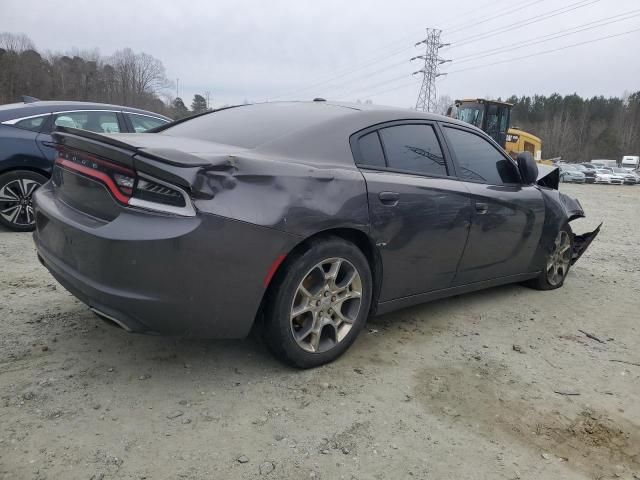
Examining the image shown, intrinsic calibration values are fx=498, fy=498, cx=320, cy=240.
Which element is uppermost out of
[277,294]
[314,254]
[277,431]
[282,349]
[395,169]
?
[395,169]

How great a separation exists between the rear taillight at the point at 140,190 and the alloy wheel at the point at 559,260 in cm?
366

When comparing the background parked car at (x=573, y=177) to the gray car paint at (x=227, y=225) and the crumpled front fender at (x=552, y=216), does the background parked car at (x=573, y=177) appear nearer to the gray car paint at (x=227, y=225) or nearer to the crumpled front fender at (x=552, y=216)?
the crumpled front fender at (x=552, y=216)

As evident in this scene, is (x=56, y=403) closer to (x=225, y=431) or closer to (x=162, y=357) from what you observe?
(x=162, y=357)

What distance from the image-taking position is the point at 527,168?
4.20 m

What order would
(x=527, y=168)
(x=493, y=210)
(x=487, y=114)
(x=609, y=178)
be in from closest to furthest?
1. (x=493, y=210)
2. (x=527, y=168)
3. (x=487, y=114)
4. (x=609, y=178)

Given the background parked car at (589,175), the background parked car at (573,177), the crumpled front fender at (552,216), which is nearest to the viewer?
the crumpled front fender at (552,216)

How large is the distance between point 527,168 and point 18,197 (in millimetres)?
5300

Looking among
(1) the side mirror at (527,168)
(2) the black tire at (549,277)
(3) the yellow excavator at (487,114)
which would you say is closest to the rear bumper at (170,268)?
(1) the side mirror at (527,168)

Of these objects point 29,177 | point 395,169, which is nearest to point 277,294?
point 395,169

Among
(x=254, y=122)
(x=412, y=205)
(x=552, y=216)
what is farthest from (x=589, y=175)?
(x=254, y=122)

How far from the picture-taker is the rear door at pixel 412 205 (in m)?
2.98

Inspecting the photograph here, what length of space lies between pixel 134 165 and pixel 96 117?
4.41 m

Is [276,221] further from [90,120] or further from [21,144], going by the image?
[90,120]

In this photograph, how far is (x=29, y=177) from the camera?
18.2 feet
